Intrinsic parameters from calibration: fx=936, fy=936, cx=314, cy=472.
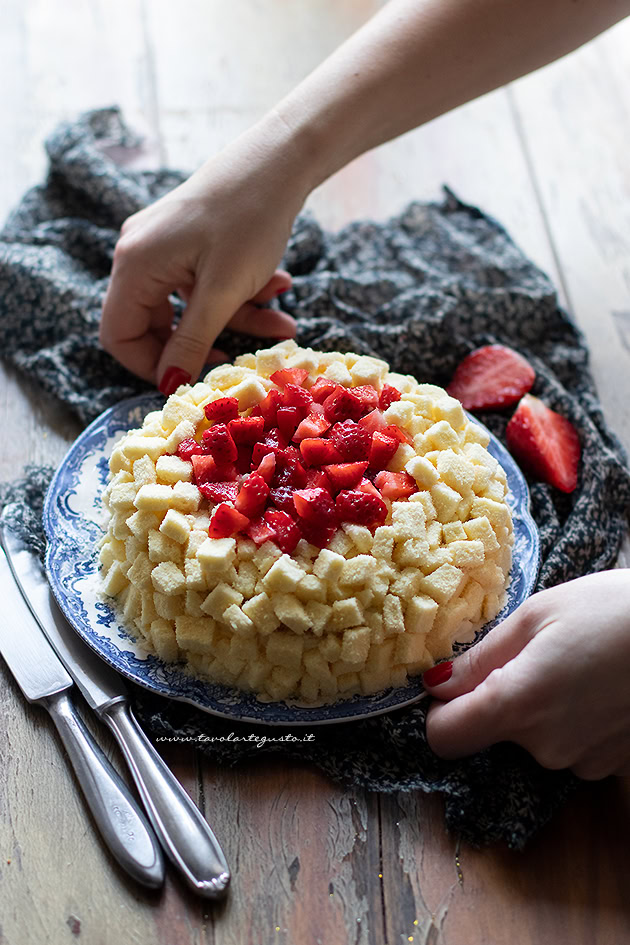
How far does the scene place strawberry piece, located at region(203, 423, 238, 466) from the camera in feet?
4.86

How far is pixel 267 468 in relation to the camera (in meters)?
1.45

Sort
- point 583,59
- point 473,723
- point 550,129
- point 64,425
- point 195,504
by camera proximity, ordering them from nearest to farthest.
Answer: point 473,723, point 195,504, point 64,425, point 550,129, point 583,59

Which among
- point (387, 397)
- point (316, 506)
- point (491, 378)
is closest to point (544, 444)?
point (491, 378)

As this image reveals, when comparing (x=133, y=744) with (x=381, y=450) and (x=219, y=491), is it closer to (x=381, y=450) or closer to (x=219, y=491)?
(x=219, y=491)

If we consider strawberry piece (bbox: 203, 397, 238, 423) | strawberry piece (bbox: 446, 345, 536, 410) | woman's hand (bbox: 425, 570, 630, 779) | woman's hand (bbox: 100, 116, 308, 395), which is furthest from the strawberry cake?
strawberry piece (bbox: 446, 345, 536, 410)

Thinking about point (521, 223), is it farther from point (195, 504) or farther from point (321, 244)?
point (195, 504)

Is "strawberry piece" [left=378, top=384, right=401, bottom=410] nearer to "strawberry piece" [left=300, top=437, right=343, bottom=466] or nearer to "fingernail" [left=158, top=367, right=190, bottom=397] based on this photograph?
"strawberry piece" [left=300, top=437, right=343, bottom=466]

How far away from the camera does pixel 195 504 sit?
4.75 feet

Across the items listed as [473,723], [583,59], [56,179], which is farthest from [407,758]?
[583,59]

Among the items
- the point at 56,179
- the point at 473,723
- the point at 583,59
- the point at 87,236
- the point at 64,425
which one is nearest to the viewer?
the point at 473,723

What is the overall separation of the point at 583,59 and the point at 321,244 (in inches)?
51.9

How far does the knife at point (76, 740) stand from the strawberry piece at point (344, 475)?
1.70ft

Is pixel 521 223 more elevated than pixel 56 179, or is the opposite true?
pixel 56 179

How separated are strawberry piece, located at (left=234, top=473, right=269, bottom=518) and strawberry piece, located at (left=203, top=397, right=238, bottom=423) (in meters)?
0.16
